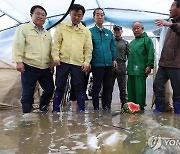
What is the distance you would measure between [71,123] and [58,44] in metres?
1.09

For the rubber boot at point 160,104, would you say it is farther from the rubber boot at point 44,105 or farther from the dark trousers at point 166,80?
the rubber boot at point 44,105

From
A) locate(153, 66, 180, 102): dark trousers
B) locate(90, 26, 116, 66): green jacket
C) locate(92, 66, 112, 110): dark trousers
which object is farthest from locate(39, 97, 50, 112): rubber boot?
locate(153, 66, 180, 102): dark trousers

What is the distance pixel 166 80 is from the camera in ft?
11.8

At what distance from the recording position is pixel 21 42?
3.34 m

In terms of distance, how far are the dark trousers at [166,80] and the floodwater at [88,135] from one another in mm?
317

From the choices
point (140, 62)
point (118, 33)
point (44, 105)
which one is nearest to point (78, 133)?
point (44, 105)

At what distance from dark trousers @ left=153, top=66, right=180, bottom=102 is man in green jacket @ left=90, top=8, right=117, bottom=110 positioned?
25.0 inches

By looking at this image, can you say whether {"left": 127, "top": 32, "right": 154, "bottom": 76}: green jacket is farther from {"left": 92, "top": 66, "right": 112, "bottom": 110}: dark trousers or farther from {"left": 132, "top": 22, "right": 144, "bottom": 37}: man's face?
{"left": 92, "top": 66, "right": 112, "bottom": 110}: dark trousers

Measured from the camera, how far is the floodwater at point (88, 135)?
5.74 ft

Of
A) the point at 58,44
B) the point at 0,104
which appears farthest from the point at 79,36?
the point at 0,104

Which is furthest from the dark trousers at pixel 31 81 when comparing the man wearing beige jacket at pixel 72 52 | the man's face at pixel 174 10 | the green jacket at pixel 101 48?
the man's face at pixel 174 10

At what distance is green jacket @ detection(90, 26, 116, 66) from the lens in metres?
3.77

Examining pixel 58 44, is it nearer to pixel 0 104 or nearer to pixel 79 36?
pixel 79 36

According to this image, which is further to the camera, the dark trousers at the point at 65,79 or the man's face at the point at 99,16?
the man's face at the point at 99,16
